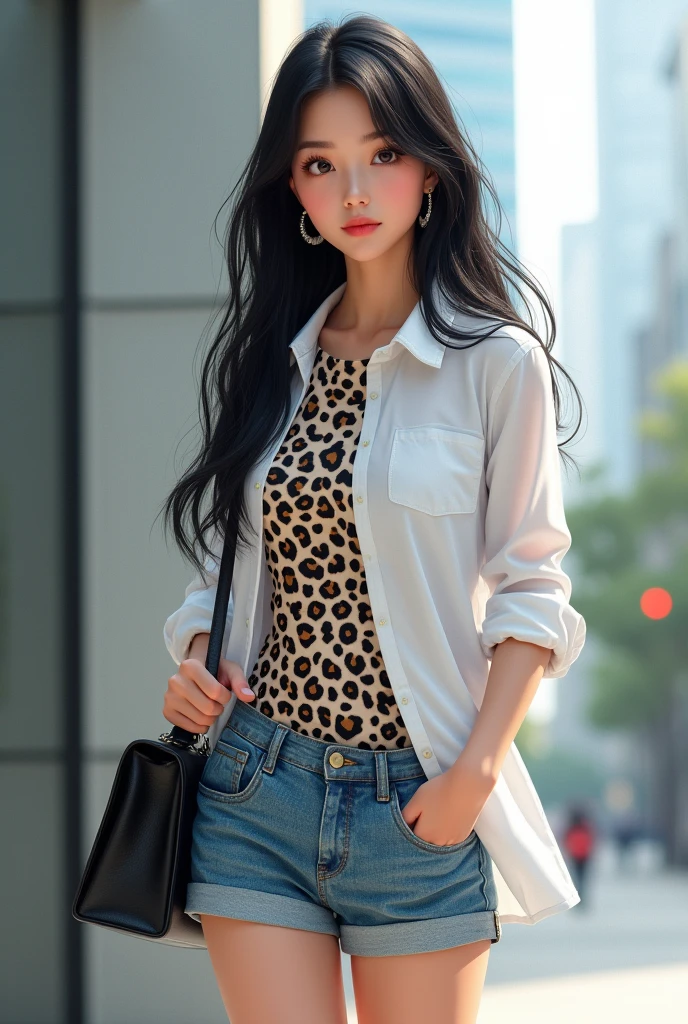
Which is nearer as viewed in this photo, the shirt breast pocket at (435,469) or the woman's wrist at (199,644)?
the shirt breast pocket at (435,469)

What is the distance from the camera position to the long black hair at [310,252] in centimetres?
193

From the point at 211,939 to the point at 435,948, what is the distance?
341mm

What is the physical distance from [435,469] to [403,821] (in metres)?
0.50

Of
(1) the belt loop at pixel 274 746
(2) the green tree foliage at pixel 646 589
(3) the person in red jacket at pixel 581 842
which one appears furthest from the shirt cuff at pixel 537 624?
(2) the green tree foliage at pixel 646 589

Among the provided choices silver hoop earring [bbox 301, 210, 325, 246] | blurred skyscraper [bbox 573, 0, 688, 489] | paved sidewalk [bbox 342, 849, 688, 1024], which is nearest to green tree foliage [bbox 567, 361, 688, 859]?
paved sidewalk [bbox 342, 849, 688, 1024]

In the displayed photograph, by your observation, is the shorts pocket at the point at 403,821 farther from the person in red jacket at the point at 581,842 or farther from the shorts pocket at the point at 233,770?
the person in red jacket at the point at 581,842

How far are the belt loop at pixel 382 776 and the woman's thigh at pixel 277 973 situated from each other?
230 mm

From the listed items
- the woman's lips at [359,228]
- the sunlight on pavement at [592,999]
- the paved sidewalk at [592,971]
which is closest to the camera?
the woman's lips at [359,228]

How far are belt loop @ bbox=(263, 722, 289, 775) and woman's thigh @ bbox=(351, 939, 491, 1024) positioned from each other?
0.31 m

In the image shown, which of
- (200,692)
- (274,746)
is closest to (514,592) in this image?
(274,746)

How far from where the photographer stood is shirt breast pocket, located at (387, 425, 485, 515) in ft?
6.07

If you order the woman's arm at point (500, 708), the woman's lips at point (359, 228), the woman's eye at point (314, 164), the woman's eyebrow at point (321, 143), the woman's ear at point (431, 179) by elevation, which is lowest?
the woman's arm at point (500, 708)

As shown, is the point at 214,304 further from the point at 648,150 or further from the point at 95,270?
the point at 648,150

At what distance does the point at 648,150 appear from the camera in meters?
61.4
